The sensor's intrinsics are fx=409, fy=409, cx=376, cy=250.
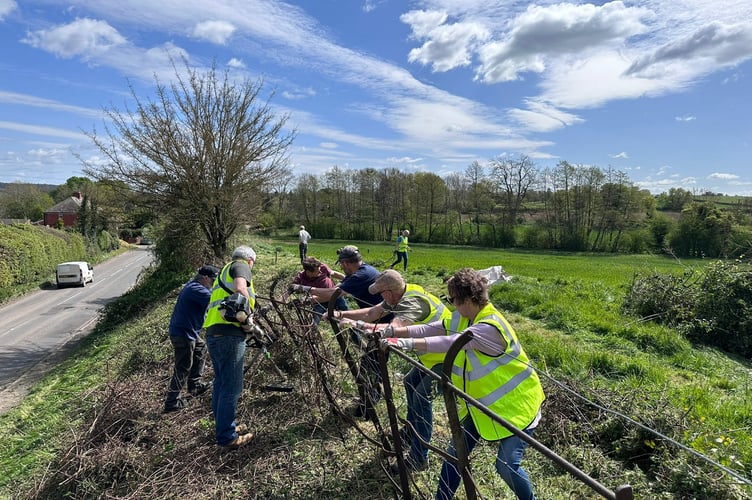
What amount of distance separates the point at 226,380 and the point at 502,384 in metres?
2.48

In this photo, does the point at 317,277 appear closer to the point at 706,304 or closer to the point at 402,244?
the point at 706,304

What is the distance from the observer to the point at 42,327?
15695mm

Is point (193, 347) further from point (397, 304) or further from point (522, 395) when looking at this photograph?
point (522, 395)

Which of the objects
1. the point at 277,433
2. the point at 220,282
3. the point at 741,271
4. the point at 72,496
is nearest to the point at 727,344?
the point at 741,271

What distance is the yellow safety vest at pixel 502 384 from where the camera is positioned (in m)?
2.40

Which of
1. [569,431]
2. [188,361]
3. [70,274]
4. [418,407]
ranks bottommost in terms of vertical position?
[70,274]

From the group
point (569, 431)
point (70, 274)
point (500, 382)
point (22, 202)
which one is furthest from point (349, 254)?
point (22, 202)

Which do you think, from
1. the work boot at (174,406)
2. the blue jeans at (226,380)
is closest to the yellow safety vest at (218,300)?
the blue jeans at (226,380)

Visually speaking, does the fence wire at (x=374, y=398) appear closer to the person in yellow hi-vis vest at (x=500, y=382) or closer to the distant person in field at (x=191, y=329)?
the person in yellow hi-vis vest at (x=500, y=382)

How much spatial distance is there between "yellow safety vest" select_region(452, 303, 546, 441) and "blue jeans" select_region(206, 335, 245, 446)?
219cm

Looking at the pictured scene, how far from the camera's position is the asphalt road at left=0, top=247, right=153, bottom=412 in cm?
1042

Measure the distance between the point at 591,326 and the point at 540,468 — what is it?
567cm

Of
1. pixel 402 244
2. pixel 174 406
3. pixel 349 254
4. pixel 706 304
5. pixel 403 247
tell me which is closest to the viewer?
pixel 174 406

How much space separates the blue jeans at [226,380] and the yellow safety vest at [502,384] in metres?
2.19
